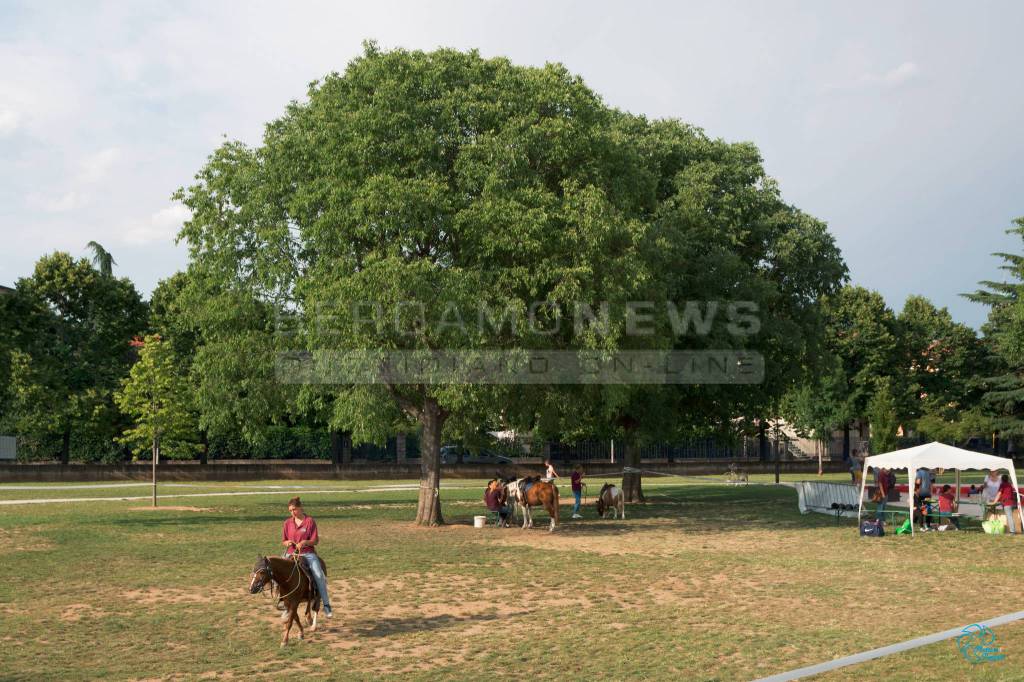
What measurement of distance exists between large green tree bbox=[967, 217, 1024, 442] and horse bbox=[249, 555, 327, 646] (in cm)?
6392

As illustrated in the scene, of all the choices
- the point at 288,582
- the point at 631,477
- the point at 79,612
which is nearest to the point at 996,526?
the point at 631,477

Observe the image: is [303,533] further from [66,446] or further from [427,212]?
[66,446]

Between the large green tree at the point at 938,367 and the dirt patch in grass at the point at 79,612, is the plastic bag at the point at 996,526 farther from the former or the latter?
the large green tree at the point at 938,367

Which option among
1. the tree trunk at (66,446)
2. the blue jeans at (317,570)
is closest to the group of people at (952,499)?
the blue jeans at (317,570)

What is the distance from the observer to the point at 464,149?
26516mm

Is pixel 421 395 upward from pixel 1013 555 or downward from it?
upward

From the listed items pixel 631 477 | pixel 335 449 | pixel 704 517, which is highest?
pixel 335 449

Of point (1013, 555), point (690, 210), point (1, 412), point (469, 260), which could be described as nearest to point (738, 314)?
point (690, 210)

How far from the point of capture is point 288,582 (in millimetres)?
12641

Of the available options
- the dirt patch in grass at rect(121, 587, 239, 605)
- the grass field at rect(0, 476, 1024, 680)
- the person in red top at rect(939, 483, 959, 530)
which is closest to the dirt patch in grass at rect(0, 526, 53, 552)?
the grass field at rect(0, 476, 1024, 680)

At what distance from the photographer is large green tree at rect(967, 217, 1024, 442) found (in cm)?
7075

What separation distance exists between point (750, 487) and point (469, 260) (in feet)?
102

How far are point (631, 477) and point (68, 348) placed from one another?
35981 millimetres

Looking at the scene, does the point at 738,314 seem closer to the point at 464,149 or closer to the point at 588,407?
the point at 588,407
